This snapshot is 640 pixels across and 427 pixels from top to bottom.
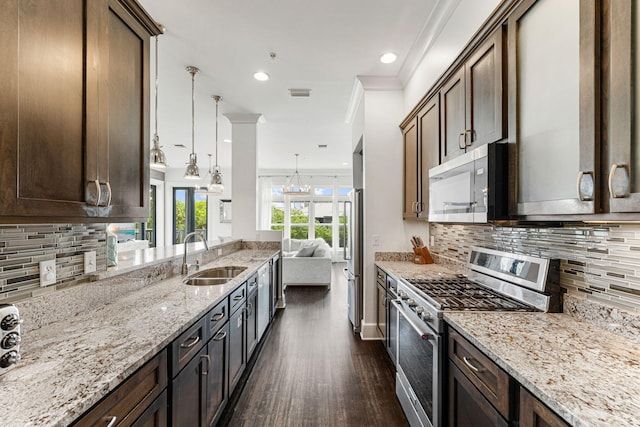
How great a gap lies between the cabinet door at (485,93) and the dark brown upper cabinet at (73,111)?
1838 millimetres

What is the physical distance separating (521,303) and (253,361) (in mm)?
2302

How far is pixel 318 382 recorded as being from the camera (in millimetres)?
2455

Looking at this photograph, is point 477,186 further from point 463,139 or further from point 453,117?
point 453,117

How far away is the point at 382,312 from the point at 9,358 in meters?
2.78

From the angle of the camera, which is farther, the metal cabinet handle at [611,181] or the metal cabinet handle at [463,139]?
the metal cabinet handle at [463,139]

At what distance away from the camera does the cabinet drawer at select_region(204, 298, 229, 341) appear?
1655 millimetres

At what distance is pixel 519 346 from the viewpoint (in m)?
1.09

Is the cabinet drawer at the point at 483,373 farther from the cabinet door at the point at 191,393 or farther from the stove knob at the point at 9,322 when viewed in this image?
the stove knob at the point at 9,322

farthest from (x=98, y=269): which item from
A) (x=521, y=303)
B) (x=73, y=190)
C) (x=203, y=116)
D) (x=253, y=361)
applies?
(x=203, y=116)

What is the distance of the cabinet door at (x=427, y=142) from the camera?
2350mm

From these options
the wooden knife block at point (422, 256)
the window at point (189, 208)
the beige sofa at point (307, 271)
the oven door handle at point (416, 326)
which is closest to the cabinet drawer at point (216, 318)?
the oven door handle at point (416, 326)

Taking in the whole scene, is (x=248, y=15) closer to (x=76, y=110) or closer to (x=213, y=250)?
(x=76, y=110)

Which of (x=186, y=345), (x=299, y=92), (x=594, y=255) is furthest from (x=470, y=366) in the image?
(x=299, y=92)

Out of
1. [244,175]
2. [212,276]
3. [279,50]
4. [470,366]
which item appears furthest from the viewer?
[244,175]
